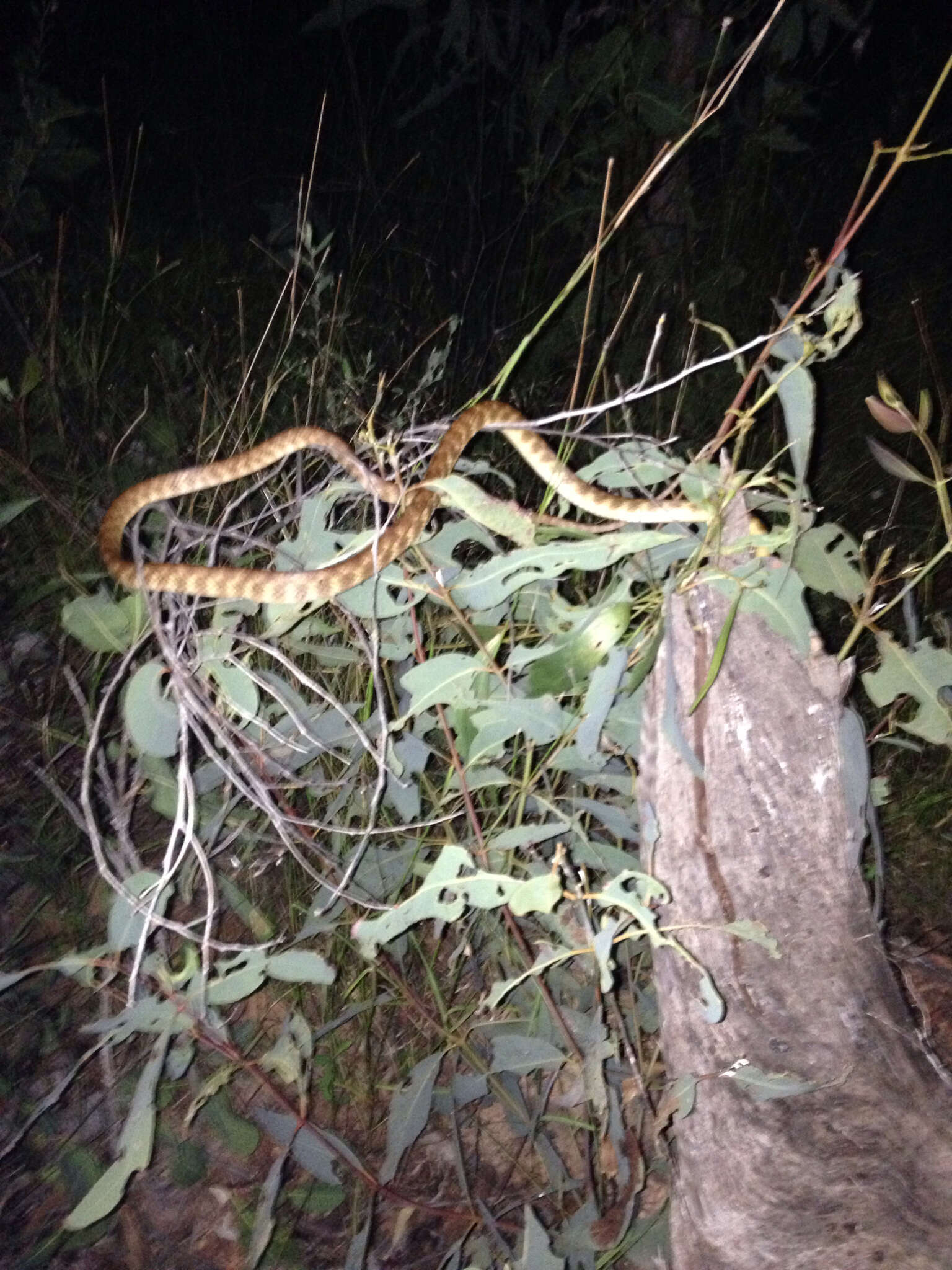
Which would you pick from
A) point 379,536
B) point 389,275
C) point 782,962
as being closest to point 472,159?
point 389,275

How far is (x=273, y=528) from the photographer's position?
177cm

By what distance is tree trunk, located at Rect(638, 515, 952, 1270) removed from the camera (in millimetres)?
1284

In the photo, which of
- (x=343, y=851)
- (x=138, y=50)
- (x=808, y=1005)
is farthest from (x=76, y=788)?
(x=138, y=50)

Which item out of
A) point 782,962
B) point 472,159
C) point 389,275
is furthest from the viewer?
point 472,159

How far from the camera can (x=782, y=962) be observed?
4.35 ft

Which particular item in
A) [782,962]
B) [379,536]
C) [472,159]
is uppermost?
[379,536]

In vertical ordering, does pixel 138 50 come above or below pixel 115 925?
above

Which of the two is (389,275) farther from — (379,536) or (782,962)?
(782,962)

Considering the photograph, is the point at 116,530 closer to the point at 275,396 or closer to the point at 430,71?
the point at 275,396

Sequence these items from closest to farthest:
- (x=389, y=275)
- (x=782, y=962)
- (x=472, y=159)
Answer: (x=782, y=962), (x=389, y=275), (x=472, y=159)

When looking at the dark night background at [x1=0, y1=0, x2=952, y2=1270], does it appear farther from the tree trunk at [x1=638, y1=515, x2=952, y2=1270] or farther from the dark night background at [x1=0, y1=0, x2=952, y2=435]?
the tree trunk at [x1=638, y1=515, x2=952, y2=1270]

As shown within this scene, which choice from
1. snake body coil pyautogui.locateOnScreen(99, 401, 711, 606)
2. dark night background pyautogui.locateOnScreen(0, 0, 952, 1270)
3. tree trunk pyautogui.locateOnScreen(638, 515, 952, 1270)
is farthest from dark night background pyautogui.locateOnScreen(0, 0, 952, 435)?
tree trunk pyautogui.locateOnScreen(638, 515, 952, 1270)

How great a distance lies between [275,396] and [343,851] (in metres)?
1.86

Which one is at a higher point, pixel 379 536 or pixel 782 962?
pixel 379 536
